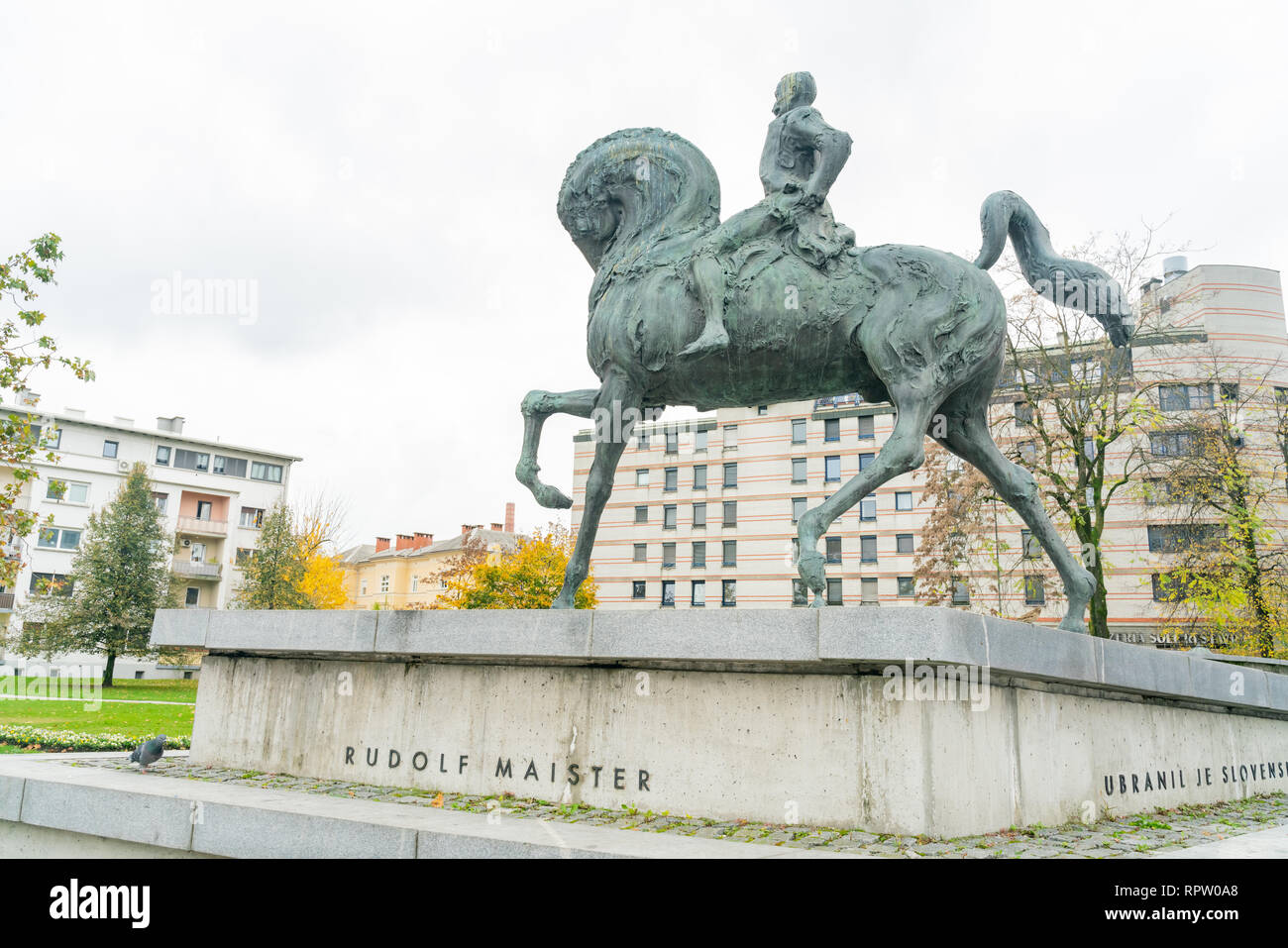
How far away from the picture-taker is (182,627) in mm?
7707

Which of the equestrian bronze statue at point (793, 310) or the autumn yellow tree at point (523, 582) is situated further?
the autumn yellow tree at point (523, 582)

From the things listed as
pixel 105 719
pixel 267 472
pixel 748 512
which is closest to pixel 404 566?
pixel 267 472

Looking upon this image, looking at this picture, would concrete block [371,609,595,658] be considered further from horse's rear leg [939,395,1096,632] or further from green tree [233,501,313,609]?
green tree [233,501,313,609]

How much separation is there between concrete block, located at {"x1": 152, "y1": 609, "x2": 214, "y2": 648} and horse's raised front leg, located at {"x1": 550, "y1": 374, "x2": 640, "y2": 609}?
3.10 metres

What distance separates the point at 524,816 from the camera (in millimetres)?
5535

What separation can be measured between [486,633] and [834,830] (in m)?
2.67

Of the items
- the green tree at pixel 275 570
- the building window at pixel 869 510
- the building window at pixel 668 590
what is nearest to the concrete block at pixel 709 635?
the green tree at pixel 275 570

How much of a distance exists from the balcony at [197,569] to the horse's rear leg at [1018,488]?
6485 cm

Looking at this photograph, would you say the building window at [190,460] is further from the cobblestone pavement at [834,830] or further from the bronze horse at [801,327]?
the bronze horse at [801,327]

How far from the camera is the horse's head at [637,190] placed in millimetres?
7230

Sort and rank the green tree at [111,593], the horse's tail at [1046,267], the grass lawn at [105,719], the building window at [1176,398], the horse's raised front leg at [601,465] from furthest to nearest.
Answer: the green tree at [111,593] < the building window at [1176,398] < the grass lawn at [105,719] < the horse's tail at [1046,267] < the horse's raised front leg at [601,465]

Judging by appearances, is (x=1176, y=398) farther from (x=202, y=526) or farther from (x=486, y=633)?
(x=202, y=526)

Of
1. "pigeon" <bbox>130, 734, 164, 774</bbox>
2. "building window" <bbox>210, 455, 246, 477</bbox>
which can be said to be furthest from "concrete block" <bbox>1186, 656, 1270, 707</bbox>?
"building window" <bbox>210, 455, 246, 477</bbox>
